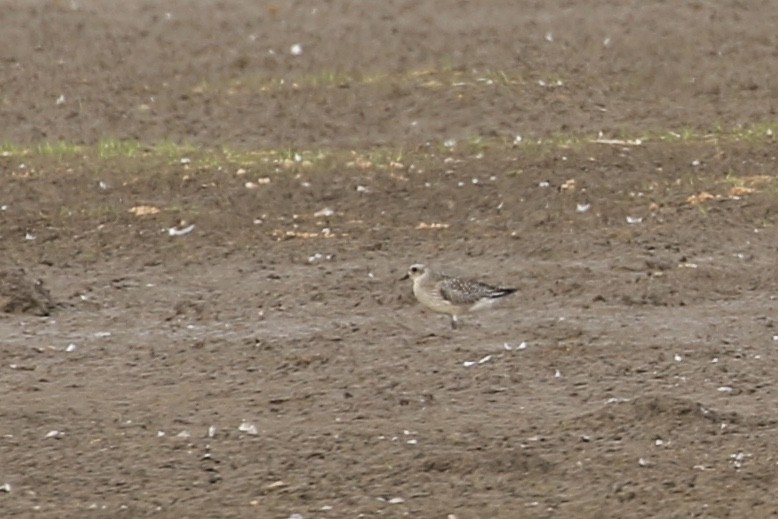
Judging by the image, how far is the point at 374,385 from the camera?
9.22 metres

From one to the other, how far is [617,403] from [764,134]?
602cm

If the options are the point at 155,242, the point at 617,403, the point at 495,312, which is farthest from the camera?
the point at 155,242

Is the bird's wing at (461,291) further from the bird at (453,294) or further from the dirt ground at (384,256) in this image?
the dirt ground at (384,256)

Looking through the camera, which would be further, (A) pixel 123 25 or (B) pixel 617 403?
(A) pixel 123 25

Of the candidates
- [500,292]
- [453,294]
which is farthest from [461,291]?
[500,292]

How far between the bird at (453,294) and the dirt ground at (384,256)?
0.12 metres

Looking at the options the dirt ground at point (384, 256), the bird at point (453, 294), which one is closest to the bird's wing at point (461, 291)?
the bird at point (453, 294)

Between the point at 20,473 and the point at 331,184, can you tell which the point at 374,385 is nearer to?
the point at 20,473

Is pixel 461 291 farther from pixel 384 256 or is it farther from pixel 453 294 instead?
pixel 384 256

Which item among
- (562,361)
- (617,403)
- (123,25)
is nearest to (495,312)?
(562,361)

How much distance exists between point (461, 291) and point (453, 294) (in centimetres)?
8

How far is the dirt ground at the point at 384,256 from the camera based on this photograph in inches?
318

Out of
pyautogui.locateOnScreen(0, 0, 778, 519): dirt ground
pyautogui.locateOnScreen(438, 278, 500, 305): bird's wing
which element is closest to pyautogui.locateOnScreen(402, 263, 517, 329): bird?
pyautogui.locateOnScreen(438, 278, 500, 305): bird's wing

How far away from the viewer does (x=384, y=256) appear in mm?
11844
